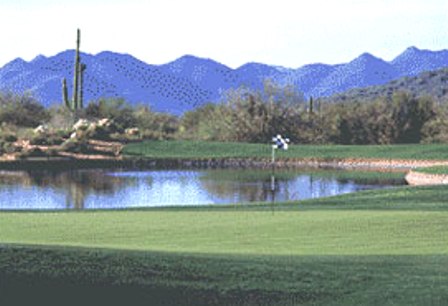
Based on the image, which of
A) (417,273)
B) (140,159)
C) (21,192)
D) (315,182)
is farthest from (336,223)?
(140,159)

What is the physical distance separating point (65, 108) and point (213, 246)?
4772 cm

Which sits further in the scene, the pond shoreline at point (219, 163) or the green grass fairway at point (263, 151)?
the green grass fairway at point (263, 151)

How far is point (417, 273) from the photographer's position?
443 inches

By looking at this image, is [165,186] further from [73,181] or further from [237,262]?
[237,262]

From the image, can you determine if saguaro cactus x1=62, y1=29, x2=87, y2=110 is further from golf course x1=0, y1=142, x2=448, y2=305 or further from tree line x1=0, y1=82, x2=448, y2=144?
golf course x1=0, y1=142, x2=448, y2=305

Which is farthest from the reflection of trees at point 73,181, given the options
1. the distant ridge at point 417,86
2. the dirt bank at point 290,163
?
the distant ridge at point 417,86

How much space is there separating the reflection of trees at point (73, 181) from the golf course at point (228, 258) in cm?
1309

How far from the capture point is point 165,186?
37625 mm

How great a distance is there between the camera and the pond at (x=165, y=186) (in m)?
31.3

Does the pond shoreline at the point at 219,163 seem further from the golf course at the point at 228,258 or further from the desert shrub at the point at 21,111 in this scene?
the golf course at the point at 228,258

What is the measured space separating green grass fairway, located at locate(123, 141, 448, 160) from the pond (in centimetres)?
644

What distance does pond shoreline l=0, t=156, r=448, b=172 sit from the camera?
159 ft

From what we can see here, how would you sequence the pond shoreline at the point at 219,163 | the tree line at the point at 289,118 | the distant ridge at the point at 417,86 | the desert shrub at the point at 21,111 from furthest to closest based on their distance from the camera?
the distant ridge at the point at 417,86, the desert shrub at the point at 21,111, the tree line at the point at 289,118, the pond shoreline at the point at 219,163

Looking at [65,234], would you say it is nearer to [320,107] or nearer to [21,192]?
[21,192]
